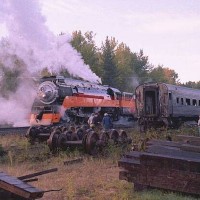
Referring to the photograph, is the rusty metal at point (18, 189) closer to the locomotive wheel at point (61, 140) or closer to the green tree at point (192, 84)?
the locomotive wheel at point (61, 140)

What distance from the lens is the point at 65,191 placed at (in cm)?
809

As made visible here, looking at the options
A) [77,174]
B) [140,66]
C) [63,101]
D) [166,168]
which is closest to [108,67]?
[140,66]

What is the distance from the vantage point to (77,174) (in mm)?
9836

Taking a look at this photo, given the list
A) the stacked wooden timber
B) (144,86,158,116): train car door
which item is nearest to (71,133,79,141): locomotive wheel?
the stacked wooden timber

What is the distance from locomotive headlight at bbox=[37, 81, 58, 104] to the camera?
22.6 m

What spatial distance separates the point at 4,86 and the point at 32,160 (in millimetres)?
31205

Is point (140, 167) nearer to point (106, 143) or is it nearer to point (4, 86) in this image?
point (106, 143)

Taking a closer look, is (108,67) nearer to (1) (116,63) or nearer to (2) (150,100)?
(1) (116,63)

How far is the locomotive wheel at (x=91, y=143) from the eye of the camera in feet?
39.9

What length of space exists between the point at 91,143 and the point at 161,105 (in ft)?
31.8

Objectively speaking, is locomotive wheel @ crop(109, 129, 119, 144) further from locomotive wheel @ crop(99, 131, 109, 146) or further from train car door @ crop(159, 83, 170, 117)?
train car door @ crop(159, 83, 170, 117)

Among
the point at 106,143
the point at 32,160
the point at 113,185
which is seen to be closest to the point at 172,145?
the point at 113,185

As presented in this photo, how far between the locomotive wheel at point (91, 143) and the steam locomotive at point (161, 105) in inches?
368

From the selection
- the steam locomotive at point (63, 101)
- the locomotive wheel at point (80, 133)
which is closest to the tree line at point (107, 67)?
the steam locomotive at point (63, 101)
